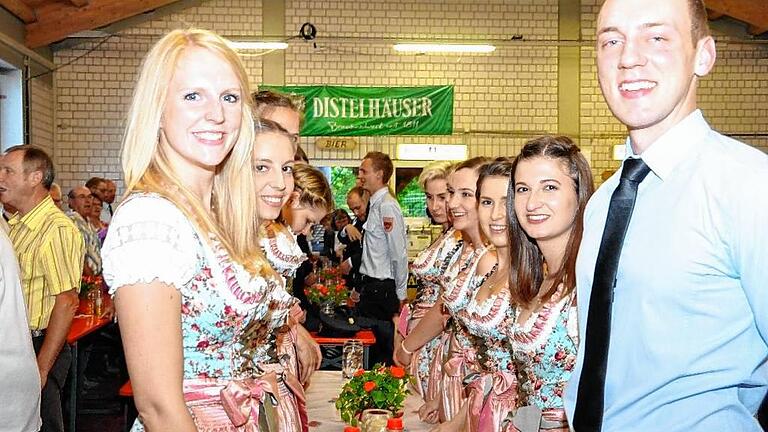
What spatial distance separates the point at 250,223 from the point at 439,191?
4008 millimetres

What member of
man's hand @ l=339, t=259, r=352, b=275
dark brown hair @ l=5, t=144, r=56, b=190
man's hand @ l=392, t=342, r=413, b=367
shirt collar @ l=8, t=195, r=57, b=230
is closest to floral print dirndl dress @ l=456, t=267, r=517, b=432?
man's hand @ l=392, t=342, r=413, b=367

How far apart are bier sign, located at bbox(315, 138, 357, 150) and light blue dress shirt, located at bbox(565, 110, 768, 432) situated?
36.7 ft

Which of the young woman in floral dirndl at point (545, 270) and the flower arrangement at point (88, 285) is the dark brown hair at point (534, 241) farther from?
the flower arrangement at point (88, 285)

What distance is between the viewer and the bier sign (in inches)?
497

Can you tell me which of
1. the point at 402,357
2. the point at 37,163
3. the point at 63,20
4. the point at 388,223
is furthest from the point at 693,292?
the point at 63,20

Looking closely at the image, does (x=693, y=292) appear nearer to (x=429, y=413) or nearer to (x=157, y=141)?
(x=157, y=141)

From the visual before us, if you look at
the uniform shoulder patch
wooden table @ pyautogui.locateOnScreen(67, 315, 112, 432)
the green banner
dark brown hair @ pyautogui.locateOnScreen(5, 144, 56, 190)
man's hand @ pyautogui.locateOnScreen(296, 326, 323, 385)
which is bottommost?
wooden table @ pyautogui.locateOnScreen(67, 315, 112, 432)

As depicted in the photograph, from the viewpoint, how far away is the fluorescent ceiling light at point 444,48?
39.2 ft

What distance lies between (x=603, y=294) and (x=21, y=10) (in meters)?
10.9

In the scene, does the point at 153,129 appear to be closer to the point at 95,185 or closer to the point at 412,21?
the point at 95,185

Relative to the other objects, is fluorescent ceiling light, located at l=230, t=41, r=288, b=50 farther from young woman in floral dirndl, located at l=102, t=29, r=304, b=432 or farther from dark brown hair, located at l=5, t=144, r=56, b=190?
young woman in floral dirndl, located at l=102, t=29, r=304, b=432

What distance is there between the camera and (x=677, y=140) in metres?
1.50

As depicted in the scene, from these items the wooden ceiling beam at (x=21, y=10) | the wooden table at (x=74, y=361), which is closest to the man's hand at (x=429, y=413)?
the wooden table at (x=74, y=361)

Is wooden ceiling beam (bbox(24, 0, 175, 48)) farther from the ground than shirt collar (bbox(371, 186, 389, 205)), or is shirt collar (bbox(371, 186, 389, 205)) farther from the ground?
wooden ceiling beam (bbox(24, 0, 175, 48))
